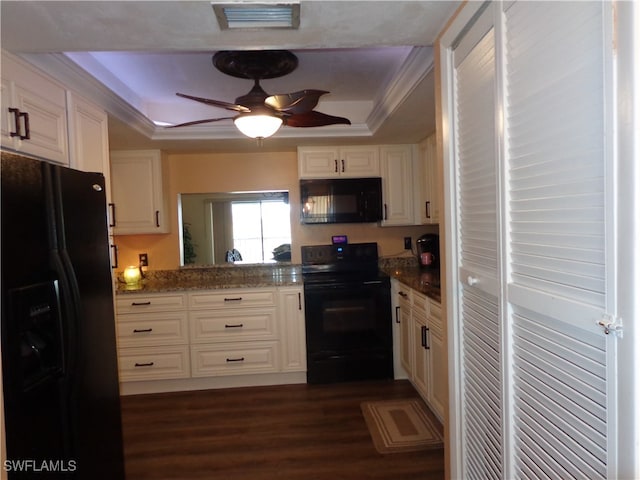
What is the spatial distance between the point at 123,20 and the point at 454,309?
5.21 ft

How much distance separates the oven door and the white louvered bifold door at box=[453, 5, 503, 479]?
169cm

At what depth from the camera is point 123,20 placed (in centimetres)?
126

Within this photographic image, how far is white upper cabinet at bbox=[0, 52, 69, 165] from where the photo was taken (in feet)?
→ 4.60

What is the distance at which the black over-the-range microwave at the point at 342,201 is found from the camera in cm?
329

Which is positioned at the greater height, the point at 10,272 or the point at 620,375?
the point at 10,272

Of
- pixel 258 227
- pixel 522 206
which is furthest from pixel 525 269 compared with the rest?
pixel 258 227

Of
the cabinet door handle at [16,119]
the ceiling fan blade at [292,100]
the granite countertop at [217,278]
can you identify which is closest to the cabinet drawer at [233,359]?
the granite countertop at [217,278]

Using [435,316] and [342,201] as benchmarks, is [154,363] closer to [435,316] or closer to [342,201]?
[342,201]

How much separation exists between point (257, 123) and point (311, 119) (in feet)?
1.33

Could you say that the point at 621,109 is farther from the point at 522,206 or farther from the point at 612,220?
the point at 522,206

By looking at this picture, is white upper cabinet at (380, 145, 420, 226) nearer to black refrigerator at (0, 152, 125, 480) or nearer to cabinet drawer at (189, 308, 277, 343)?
cabinet drawer at (189, 308, 277, 343)

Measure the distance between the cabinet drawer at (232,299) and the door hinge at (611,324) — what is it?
2581 millimetres

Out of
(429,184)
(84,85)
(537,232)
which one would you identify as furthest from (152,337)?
(537,232)

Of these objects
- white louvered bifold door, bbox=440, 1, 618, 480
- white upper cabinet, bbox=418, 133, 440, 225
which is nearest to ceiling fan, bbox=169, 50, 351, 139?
white louvered bifold door, bbox=440, 1, 618, 480
